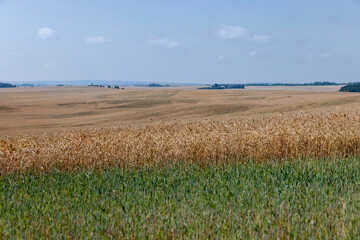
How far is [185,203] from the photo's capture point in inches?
220

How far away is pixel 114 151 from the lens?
850 cm

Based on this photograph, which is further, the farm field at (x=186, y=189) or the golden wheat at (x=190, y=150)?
the golden wheat at (x=190, y=150)

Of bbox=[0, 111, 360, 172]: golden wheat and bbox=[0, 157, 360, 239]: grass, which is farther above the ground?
bbox=[0, 111, 360, 172]: golden wheat

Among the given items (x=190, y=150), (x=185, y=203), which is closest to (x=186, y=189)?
(x=185, y=203)

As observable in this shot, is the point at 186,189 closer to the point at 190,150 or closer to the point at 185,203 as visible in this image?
the point at 185,203

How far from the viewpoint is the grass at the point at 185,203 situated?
466 centimetres

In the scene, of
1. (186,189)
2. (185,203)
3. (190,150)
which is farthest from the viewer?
(190,150)

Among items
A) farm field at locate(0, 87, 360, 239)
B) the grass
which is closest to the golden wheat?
farm field at locate(0, 87, 360, 239)

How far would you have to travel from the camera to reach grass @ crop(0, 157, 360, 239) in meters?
4.66

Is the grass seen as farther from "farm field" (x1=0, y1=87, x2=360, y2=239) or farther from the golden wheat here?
the golden wheat

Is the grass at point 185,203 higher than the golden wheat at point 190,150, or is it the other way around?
the golden wheat at point 190,150

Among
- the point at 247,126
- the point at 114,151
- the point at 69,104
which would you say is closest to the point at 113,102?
the point at 69,104

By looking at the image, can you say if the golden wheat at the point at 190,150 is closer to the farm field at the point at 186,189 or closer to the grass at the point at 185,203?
the farm field at the point at 186,189

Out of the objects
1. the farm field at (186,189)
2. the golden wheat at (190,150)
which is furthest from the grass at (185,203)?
the golden wheat at (190,150)
